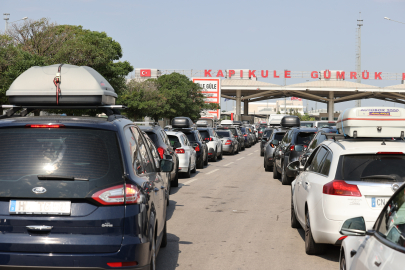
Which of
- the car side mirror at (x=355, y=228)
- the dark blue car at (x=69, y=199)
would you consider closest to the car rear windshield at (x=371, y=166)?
the car side mirror at (x=355, y=228)

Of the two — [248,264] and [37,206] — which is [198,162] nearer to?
[248,264]

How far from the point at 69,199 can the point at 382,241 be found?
2428 mm

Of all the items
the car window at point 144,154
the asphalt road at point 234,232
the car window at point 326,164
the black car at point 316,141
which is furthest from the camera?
the black car at point 316,141

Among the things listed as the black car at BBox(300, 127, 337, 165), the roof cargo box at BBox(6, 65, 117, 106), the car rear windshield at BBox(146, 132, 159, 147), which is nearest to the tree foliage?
the car rear windshield at BBox(146, 132, 159, 147)

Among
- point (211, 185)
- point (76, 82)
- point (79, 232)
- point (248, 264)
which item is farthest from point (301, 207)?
point (211, 185)

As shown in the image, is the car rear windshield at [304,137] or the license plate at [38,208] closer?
the license plate at [38,208]

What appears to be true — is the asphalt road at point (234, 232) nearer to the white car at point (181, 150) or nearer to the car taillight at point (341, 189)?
the car taillight at point (341, 189)

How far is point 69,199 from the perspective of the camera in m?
4.36

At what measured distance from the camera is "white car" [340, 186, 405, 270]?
2.93 m

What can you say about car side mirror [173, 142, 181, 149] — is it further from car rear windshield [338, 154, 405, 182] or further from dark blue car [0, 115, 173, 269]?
dark blue car [0, 115, 173, 269]

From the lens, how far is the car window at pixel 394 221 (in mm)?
3100

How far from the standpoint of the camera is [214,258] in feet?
21.9

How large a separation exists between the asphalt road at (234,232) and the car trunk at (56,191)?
2.09 metres

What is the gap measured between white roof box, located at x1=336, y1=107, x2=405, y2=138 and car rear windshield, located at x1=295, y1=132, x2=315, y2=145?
22.2ft
